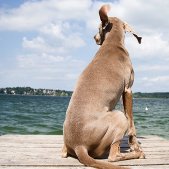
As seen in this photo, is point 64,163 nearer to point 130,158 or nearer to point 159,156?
point 130,158

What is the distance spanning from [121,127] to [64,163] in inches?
33.5

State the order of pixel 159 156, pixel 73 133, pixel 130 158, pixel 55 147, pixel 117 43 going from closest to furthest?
pixel 73 133, pixel 130 158, pixel 159 156, pixel 117 43, pixel 55 147

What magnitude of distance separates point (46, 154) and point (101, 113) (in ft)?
3.95

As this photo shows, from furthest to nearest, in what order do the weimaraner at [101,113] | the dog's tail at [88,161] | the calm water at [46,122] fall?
the calm water at [46,122]
the weimaraner at [101,113]
the dog's tail at [88,161]

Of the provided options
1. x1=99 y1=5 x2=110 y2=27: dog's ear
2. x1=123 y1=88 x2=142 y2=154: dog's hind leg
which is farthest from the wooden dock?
x1=99 y1=5 x2=110 y2=27: dog's ear

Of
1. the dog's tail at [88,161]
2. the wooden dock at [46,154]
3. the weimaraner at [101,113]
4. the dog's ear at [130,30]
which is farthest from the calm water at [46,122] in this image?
the dog's tail at [88,161]

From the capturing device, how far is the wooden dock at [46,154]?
468 centimetres

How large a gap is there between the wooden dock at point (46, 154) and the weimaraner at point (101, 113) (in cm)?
19

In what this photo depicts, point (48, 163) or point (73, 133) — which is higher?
point (73, 133)

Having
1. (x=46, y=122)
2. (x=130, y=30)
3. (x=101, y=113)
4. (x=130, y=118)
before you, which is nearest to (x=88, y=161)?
(x=101, y=113)

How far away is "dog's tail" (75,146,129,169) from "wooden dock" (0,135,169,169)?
10 cm

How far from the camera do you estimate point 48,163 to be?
4781 mm

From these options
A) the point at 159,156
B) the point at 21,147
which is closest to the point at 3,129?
the point at 21,147

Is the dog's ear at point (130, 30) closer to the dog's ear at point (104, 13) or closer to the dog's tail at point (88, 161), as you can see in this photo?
the dog's ear at point (104, 13)
